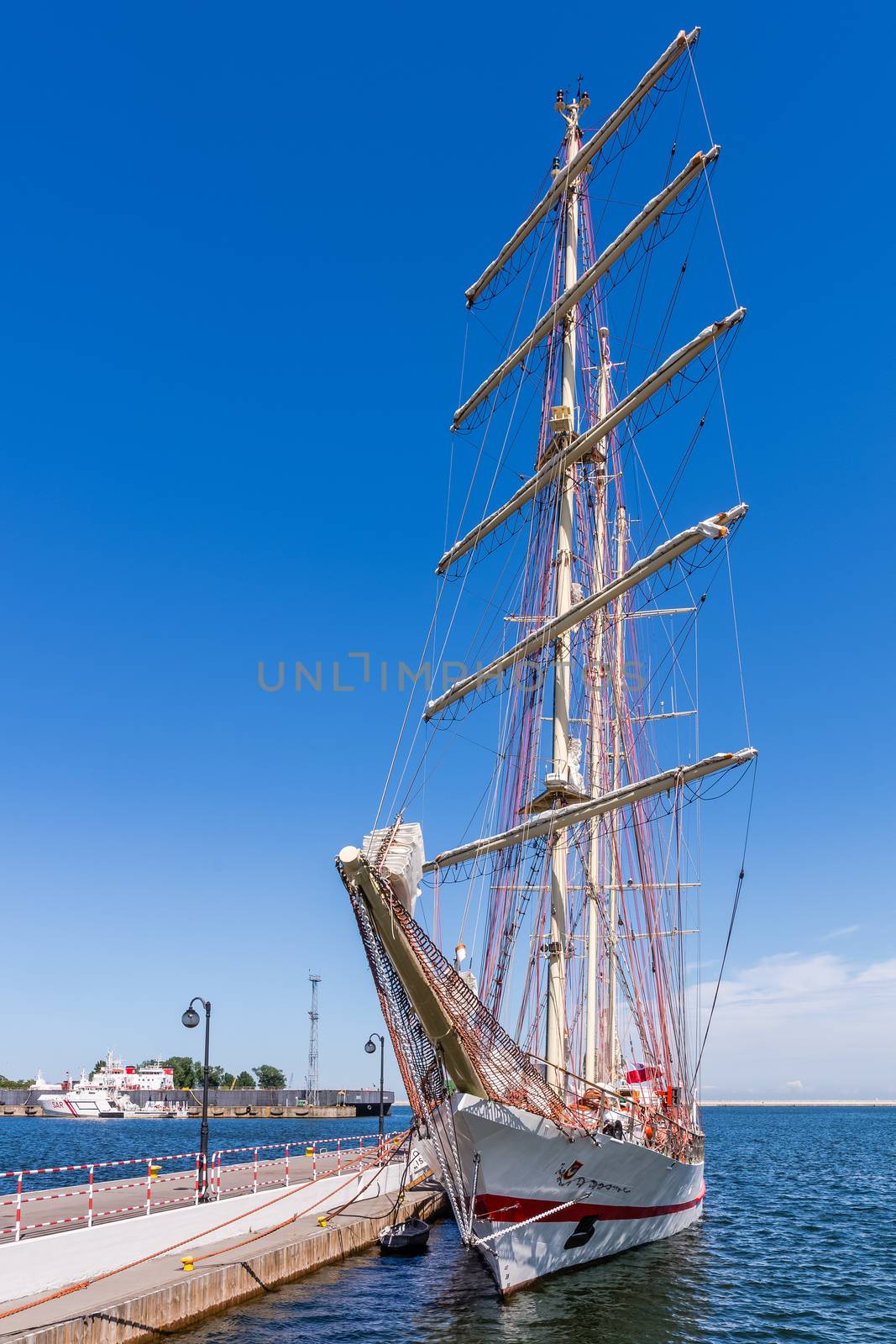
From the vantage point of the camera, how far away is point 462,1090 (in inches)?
744

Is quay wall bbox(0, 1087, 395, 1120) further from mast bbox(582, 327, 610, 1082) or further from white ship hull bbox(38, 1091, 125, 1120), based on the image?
mast bbox(582, 327, 610, 1082)

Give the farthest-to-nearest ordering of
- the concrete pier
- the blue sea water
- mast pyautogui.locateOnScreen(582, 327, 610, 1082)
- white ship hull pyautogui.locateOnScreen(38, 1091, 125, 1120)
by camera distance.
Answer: white ship hull pyautogui.locateOnScreen(38, 1091, 125, 1120) < mast pyautogui.locateOnScreen(582, 327, 610, 1082) < the blue sea water < the concrete pier

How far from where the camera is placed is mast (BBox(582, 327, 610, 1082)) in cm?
3095

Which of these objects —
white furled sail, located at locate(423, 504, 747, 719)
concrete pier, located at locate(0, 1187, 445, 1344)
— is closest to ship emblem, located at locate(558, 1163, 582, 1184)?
concrete pier, located at locate(0, 1187, 445, 1344)

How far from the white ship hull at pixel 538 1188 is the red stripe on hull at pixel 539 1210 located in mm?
16

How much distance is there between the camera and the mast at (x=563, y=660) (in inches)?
930

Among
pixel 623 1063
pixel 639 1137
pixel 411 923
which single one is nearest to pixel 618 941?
pixel 623 1063

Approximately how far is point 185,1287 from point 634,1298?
30.7 feet

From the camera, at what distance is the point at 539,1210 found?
19.3 meters

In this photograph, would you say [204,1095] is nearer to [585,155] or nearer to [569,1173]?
[569,1173]

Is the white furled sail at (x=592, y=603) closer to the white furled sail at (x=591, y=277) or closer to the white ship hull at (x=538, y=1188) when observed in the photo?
the white furled sail at (x=591, y=277)

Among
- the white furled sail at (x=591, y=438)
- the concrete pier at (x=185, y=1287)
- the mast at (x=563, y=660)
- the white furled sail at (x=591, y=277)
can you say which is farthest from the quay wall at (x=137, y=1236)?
the white furled sail at (x=591, y=277)

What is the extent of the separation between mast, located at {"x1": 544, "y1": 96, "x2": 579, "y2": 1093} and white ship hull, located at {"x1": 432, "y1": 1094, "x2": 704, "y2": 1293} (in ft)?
4.78

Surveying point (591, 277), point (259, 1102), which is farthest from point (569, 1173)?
point (259, 1102)
